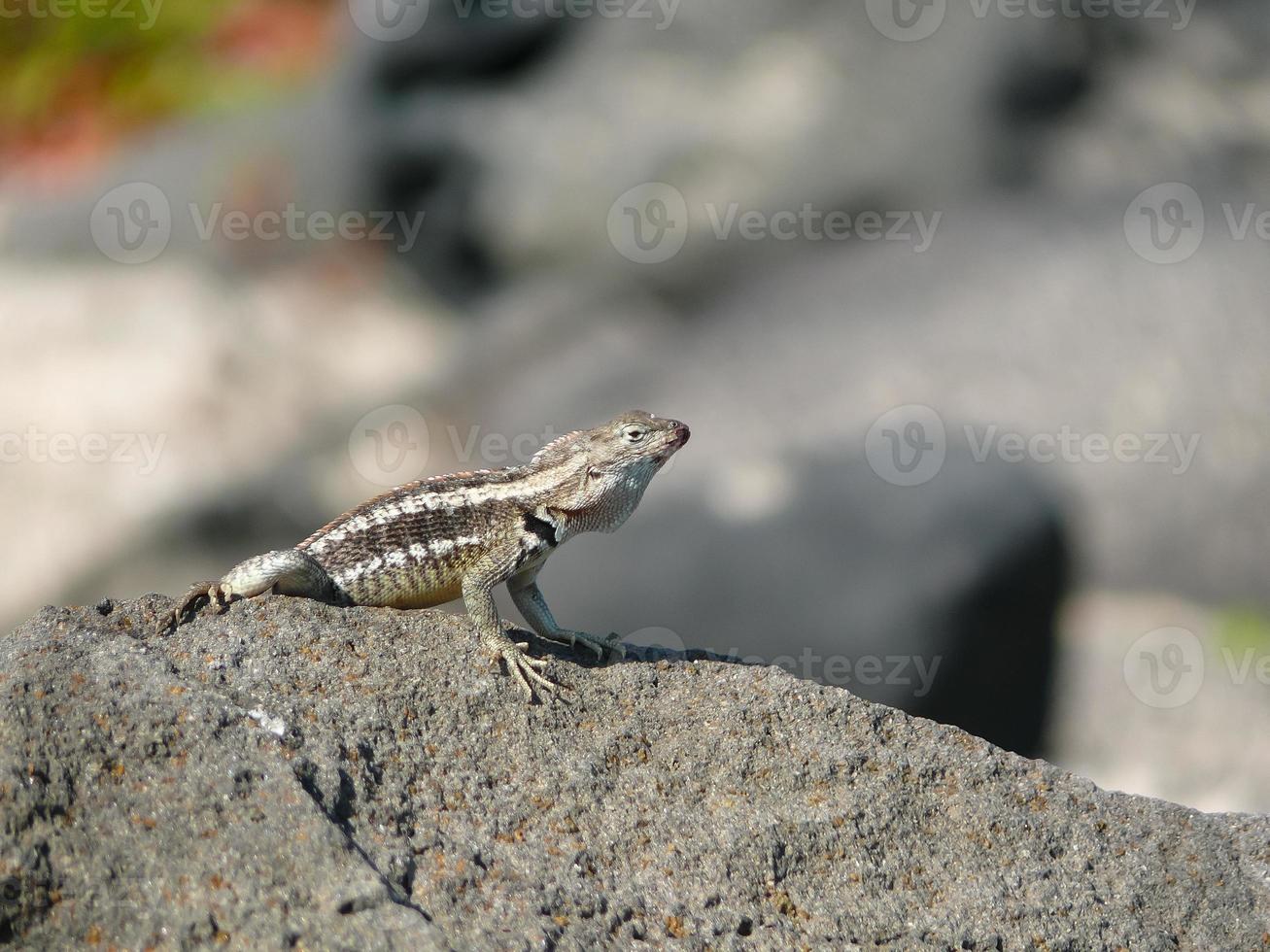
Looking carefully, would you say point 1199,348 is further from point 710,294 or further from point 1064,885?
point 1064,885

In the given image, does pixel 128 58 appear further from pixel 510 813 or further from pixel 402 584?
pixel 510 813

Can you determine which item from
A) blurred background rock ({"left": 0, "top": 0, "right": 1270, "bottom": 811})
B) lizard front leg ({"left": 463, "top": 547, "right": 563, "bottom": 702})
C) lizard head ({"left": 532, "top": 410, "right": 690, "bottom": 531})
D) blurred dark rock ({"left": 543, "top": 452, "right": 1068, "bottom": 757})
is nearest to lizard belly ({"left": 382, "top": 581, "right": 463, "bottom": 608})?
lizard front leg ({"left": 463, "top": 547, "right": 563, "bottom": 702})

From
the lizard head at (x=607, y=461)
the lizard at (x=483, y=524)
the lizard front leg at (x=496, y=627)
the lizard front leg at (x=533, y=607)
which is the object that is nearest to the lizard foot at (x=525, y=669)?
the lizard front leg at (x=496, y=627)

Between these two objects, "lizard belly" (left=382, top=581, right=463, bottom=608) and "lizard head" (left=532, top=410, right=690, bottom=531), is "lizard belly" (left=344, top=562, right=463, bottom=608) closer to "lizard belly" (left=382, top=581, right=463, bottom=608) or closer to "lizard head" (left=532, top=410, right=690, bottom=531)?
"lizard belly" (left=382, top=581, right=463, bottom=608)

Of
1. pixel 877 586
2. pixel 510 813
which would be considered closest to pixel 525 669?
pixel 510 813

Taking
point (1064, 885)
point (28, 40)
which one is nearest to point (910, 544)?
point (1064, 885)
